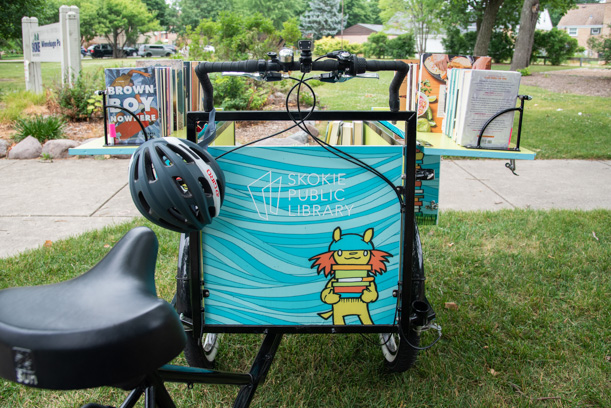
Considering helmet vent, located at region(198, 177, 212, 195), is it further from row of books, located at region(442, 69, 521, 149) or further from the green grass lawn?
row of books, located at region(442, 69, 521, 149)

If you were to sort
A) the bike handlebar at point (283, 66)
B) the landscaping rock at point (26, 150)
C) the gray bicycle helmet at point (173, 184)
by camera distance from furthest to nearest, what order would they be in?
the landscaping rock at point (26, 150), the bike handlebar at point (283, 66), the gray bicycle helmet at point (173, 184)

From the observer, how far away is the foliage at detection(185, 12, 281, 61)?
9729 mm

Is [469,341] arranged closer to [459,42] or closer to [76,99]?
[76,99]

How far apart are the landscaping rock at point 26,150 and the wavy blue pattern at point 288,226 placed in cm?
584

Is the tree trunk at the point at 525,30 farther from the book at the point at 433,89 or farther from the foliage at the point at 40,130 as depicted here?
the book at the point at 433,89

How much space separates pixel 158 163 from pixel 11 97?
9.99 m

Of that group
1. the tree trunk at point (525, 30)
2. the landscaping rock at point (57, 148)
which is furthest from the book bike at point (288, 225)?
the tree trunk at point (525, 30)

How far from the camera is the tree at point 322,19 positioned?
52344mm

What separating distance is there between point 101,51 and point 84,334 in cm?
5318

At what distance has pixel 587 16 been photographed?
70.9 meters

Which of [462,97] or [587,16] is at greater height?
[587,16]

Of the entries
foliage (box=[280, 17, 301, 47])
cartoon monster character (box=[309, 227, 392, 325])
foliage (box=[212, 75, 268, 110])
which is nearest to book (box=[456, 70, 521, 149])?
cartoon monster character (box=[309, 227, 392, 325])

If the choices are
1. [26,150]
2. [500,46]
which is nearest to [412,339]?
[26,150]

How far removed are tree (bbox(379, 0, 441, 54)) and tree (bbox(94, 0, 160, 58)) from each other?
2713 centimetres
